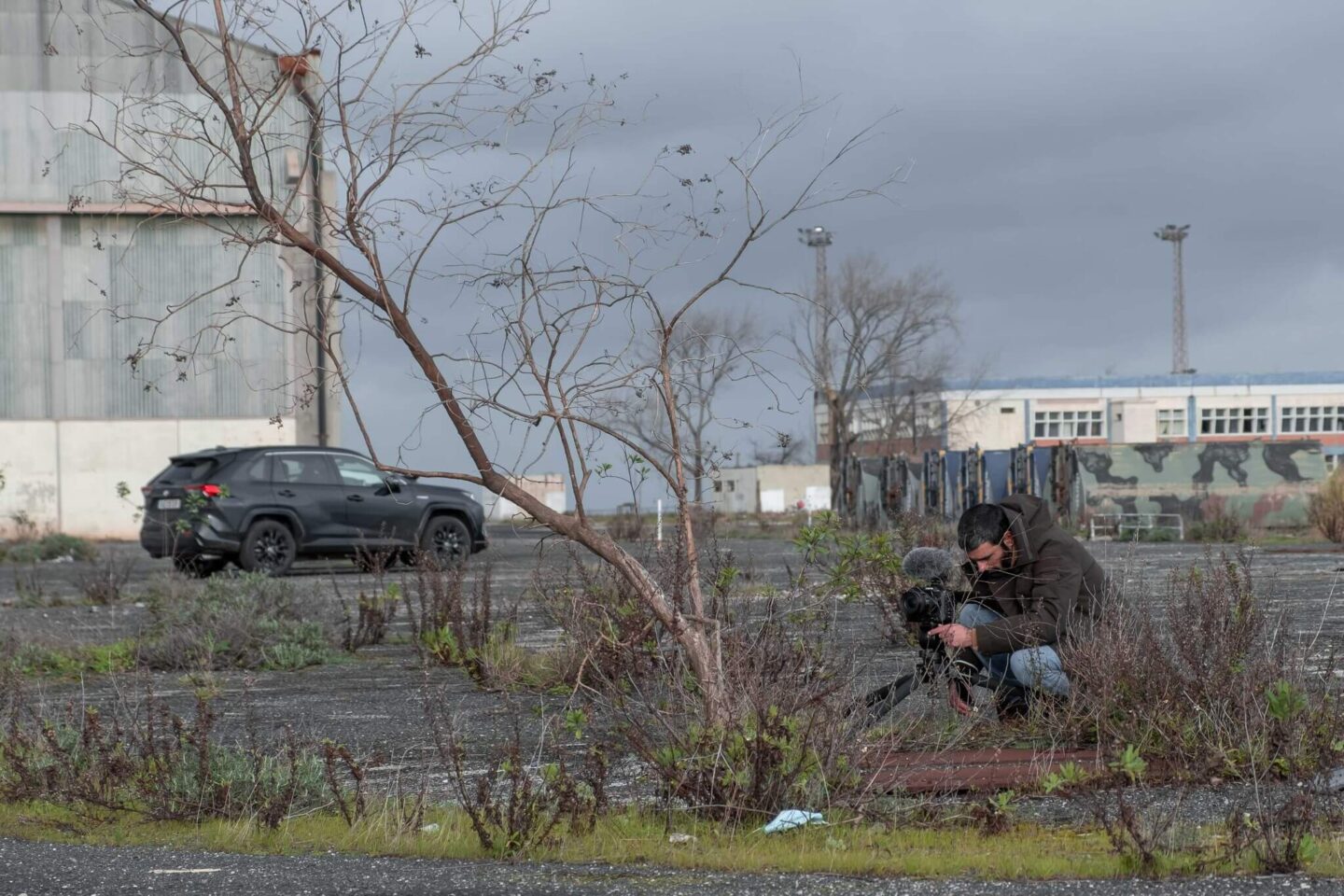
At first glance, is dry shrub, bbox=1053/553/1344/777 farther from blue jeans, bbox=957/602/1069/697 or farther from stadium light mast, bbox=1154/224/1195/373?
stadium light mast, bbox=1154/224/1195/373

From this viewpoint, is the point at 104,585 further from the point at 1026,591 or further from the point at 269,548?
the point at 1026,591

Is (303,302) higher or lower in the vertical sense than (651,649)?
higher

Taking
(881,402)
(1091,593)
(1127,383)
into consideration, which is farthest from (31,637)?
(1127,383)

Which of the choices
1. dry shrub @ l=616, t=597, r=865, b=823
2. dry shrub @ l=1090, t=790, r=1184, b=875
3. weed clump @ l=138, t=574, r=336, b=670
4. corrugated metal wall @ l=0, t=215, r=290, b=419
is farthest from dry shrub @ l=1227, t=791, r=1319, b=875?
corrugated metal wall @ l=0, t=215, r=290, b=419

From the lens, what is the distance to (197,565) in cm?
1966

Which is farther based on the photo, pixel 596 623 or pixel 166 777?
pixel 596 623

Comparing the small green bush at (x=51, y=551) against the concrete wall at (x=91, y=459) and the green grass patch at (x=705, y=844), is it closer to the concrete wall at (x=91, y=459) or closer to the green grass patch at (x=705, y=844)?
the concrete wall at (x=91, y=459)

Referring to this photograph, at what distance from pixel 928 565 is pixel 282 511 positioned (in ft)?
44.9

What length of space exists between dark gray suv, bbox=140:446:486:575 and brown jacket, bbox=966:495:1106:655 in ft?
40.5

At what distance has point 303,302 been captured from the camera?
594 cm

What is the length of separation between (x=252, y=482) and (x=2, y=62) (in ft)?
61.8

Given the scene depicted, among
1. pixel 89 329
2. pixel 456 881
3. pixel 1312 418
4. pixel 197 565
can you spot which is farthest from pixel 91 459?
pixel 1312 418

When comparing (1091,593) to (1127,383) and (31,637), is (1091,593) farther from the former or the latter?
(1127,383)

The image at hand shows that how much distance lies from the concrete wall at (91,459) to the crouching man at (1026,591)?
2889 centimetres
